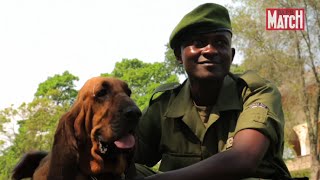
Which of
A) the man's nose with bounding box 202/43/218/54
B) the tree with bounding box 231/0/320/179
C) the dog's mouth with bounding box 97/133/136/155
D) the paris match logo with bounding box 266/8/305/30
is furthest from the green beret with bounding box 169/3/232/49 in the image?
the tree with bounding box 231/0/320/179

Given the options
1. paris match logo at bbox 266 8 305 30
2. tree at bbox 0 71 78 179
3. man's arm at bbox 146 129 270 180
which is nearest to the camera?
man's arm at bbox 146 129 270 180

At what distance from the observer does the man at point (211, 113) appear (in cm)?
361

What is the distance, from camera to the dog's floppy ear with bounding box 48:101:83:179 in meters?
3.17

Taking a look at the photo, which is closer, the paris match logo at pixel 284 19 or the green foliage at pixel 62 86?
the paris match logo at pixel 284 19

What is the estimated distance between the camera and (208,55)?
12.6ft

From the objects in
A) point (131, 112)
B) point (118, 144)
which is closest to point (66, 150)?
point (118, 144)

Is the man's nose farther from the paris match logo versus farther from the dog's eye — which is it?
the paris match logo

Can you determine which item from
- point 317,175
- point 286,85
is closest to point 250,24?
point 286,85

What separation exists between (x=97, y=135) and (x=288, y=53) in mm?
23221

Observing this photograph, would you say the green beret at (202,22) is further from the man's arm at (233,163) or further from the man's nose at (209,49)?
the man's arm at (233,163)

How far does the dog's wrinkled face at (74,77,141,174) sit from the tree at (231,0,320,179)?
22492 millimetres

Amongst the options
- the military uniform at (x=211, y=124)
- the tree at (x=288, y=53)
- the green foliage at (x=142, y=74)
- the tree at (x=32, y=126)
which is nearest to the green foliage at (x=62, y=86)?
the green foliage at (x=142, y=74)

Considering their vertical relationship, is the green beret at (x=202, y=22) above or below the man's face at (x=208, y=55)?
above

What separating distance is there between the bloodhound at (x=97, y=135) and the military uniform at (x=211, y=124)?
0.83m
